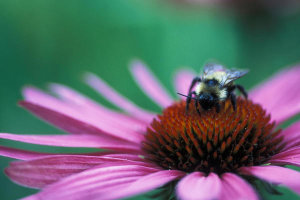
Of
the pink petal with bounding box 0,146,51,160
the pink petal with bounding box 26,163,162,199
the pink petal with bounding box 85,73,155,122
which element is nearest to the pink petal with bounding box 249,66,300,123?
the pink petal with bounding box 85,73,155,122

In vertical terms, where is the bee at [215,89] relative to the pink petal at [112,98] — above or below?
→ below

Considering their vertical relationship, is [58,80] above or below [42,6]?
below

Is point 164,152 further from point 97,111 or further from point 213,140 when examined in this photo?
point 97,111

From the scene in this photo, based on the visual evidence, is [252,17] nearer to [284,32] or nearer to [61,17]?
[284,32]

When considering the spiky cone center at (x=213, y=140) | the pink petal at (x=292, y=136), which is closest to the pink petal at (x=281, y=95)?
the pink petal at (x=292, y=136)

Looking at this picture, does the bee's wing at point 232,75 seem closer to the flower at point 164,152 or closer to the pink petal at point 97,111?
the flower at point 164,152

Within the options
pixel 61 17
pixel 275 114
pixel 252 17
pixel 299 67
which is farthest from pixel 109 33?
pixel 275 114

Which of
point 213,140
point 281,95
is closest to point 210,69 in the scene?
point 213,140
